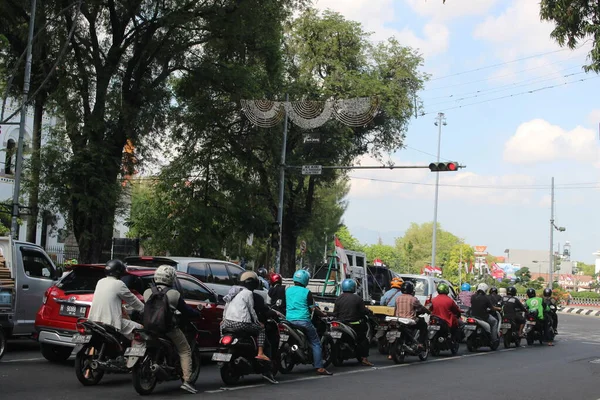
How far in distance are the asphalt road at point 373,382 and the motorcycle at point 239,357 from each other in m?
0.21

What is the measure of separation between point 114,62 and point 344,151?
18.5m

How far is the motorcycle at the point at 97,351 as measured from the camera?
33.0 feet

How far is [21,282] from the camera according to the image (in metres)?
13.9

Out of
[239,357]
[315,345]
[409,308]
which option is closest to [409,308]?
[409,308]

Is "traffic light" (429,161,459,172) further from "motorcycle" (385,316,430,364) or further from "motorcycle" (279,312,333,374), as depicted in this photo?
"motorcycle" (279,312,333,374)

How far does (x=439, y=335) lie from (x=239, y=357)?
318 inches

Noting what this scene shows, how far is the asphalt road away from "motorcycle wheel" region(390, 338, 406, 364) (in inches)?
8.3

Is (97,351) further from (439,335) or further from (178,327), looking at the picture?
(439,335)

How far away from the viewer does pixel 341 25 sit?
140 ft

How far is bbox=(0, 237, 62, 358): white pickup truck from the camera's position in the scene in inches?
502

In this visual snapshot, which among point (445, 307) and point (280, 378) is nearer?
point (280, 378)

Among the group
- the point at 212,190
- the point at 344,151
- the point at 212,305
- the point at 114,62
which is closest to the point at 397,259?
the point at 344,151

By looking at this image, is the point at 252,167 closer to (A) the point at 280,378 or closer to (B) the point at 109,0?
(B) the point at 109,0

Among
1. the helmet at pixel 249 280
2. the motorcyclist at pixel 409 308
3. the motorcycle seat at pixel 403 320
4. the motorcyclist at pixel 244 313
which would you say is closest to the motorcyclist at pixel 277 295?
the motorcycle seat at pixel 403 320
